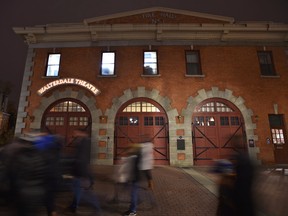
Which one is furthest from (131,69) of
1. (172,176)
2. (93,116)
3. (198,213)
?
(198,213)

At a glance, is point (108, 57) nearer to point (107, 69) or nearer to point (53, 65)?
point (107, 69)

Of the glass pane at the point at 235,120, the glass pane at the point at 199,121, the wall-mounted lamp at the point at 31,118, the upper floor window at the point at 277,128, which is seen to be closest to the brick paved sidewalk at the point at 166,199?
the glass pane at the point at 199,121

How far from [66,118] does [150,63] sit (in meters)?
6.86

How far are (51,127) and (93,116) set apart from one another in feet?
9.75

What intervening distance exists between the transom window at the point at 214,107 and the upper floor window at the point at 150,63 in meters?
3.93

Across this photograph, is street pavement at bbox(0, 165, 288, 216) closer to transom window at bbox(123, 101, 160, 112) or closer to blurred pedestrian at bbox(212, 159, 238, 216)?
blurred pedestrian at bbox(212, 159, 238, 216)

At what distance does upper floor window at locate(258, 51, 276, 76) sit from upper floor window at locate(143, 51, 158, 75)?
7.49 m

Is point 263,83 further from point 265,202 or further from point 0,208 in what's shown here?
point 0,208

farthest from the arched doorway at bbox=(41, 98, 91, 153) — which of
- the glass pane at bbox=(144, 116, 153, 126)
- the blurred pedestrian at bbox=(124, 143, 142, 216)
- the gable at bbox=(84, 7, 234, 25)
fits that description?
the blurred pedestrian at bbox=(124, 143, 142, 216)

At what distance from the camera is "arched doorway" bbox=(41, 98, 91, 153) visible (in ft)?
40.6

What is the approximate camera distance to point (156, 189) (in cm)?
682

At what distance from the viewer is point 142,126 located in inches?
485

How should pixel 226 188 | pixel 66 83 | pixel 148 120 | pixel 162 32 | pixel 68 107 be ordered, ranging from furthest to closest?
pixel 162 32 → pixel 68 107 → pixel 66 83 → pixel 148 120 → pixel 226 188

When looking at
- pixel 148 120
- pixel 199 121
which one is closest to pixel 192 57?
pixel 199 121
